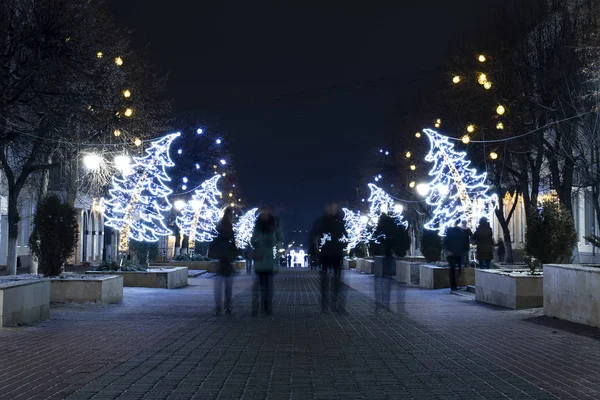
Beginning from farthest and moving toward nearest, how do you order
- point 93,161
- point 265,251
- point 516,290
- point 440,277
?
1. point 93,161
2. point 440,277
3. point 516,290
4. point 265,251

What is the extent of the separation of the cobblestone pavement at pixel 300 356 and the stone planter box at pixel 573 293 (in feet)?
1.00

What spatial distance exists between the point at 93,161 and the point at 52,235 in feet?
45.4

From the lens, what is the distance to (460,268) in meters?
28.8

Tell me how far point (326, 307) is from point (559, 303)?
14.6 ft

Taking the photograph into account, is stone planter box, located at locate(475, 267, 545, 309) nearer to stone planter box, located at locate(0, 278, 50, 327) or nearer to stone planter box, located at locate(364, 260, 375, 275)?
stone planter box, located at locate(0, 278, 50, 327)

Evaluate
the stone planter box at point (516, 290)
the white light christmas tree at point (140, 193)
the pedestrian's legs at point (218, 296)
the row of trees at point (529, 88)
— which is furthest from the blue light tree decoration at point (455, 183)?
the pedestrian's legs at point (218, 296)

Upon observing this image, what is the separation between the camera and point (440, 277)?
30516 millimetres

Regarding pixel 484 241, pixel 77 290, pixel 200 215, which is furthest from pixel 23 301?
pixel 200 215

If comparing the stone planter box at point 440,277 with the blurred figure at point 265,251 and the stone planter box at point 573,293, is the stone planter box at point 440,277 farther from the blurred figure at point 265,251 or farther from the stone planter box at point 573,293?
the blurred figure at point 265,251

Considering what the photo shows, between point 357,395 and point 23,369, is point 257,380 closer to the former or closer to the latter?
point 357,395

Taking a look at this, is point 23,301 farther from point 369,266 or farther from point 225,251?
point 369,266

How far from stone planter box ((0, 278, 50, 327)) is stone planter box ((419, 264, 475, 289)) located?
49.7 feet

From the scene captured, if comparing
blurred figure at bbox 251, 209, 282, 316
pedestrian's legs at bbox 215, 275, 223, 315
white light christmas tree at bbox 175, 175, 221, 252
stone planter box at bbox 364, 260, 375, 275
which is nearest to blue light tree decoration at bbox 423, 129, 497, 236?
stone planter box at bbox 364, 260, 375, 275

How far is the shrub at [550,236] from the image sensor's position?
22078 mm
